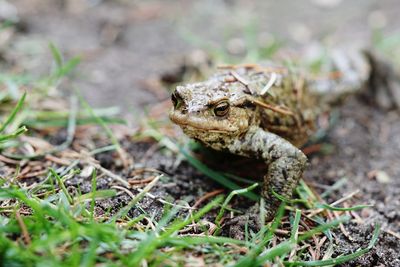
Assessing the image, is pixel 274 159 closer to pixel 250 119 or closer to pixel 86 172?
pixel 250 119

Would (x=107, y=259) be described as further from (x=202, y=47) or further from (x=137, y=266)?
(x=202, y=47)

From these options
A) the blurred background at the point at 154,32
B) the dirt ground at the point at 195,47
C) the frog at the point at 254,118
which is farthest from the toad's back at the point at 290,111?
the blurred background at the point at 154,32

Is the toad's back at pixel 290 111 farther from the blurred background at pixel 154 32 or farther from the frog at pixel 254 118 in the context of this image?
the blurred background at pixel 154 32

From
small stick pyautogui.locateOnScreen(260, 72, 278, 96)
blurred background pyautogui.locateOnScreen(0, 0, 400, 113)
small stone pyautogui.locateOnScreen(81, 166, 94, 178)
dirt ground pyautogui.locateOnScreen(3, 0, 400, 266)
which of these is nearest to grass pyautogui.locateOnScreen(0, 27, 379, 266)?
small stone pyautogui.locateOnScreen(81, 166, 94, 178)

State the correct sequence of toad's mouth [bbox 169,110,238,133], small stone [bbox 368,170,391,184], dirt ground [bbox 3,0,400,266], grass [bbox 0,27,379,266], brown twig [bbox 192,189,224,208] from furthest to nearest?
small stone [bbox 368,170,391,184]
dirt ground [bbox 3,0,400,266]
brown twig [bbox 192,189,224,208]
toad's mouth [bbox 169,110,238,133]
grass [bbox 0,27,379,266]

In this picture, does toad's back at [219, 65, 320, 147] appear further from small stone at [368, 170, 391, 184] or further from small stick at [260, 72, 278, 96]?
small stone at [368, 170, 391, 184]

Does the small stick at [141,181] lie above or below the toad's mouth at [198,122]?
below
